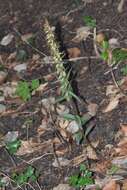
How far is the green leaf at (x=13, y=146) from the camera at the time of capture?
297 cm

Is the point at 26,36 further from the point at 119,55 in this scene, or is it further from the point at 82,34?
the point at 119,55

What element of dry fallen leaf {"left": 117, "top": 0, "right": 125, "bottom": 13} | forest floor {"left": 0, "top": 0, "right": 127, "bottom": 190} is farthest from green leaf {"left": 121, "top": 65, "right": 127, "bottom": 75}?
dry fallen leaf {"left": 117, "top": 0, "right": 125, "bottom": 13}

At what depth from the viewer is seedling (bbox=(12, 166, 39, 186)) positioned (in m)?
2.72

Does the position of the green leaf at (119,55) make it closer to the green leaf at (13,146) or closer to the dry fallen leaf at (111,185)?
the green leaf at (13,146)

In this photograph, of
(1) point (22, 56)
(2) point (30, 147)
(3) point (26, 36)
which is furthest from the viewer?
(3) point (26, 36)

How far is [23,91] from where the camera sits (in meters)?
3.36

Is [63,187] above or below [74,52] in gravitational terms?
below

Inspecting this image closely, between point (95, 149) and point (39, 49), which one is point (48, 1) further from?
point (95, 149)

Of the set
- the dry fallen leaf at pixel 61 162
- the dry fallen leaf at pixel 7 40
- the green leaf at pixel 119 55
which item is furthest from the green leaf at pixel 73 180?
the dry fallen leaf at pixel 7 40

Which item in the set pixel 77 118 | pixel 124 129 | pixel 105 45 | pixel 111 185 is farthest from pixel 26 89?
pixel 111 185

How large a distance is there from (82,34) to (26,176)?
1340 millimetres

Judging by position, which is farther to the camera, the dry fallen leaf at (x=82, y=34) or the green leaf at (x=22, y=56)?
the green leaf at (x=22, y=56)

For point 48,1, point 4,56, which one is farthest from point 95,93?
point 48,1

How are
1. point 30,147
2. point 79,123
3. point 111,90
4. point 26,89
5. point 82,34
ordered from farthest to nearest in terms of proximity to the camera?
1. point 82,34
2. point 26,89
3. point 111,90
4. point 30,147
5. point 79,123
